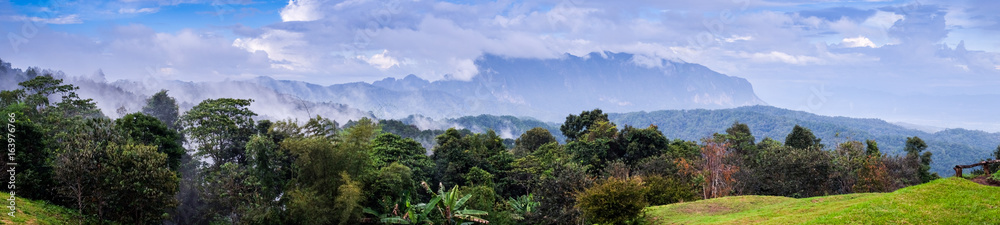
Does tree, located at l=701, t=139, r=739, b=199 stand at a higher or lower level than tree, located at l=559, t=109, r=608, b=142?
lower

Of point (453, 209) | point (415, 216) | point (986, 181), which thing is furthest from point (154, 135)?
point (986, 181)

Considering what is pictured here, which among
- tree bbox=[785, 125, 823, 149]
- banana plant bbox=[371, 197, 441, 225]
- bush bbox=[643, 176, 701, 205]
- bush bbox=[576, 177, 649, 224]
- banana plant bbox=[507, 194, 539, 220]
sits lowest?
banana plant bbox=[507, 194, 539, 220]

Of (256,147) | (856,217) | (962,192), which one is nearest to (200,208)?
(256,147)

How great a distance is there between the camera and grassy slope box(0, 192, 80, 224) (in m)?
17.1

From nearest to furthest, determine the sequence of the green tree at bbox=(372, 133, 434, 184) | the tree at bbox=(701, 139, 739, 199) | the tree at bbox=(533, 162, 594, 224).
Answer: the tree at bbox=(533, 162, 594, 224) < the tree at bbox=(701, 139, 739, 199) < the green tree at bbox=(372, 133, 434, 184)

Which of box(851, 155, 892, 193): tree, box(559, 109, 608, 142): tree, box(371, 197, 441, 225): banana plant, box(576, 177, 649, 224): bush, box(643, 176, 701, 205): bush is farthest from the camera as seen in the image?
box(559, 109, 608, 142): tree

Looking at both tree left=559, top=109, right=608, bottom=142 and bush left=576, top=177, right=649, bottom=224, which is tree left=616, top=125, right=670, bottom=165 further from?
bush left=576, top=177, right=649, bottom=224

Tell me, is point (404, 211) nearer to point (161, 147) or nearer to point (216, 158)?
point (161, 147)

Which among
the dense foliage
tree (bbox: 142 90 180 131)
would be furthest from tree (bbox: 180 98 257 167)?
tree (bbox: 142 90 180 131)

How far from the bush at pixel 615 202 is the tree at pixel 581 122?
4323 centimetres

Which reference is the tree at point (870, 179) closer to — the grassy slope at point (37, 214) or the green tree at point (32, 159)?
the grassy slope at point (37, 214)

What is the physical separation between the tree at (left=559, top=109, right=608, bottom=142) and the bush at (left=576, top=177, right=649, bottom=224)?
43.2 m

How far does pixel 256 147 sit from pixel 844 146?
38521 mm

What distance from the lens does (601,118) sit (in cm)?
6481
